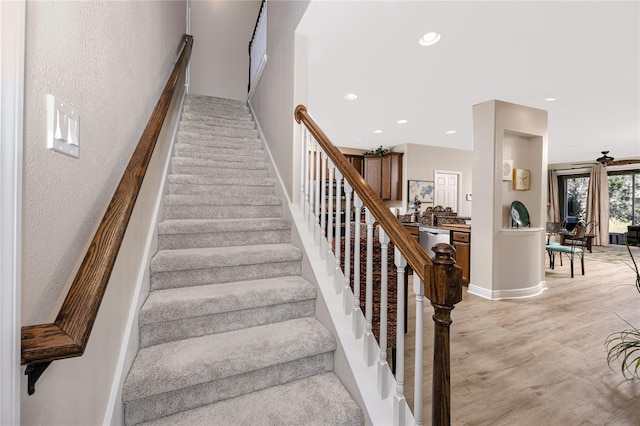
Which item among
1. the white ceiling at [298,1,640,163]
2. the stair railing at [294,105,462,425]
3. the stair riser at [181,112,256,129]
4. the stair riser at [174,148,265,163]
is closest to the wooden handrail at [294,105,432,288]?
the stair railing at [294,105,462,425]

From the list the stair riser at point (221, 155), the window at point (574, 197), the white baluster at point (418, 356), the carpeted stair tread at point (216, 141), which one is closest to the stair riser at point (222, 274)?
the white baluster at point (418, 356)

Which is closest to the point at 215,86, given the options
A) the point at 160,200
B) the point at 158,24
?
the point at 158,24

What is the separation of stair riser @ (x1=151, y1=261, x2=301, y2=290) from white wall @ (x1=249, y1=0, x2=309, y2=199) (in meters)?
0.72

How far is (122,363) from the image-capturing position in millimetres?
1184

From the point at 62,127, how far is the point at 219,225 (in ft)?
4.64

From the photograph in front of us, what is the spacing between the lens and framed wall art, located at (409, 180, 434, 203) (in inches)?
279

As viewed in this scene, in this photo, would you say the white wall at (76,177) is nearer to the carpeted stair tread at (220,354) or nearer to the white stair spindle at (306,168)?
the carpeted stair tread at (220,354)

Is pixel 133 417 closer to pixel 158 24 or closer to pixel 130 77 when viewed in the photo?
pixel 130 77

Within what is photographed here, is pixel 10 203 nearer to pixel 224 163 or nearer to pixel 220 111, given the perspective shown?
pixel 224 163

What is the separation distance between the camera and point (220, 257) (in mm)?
1848

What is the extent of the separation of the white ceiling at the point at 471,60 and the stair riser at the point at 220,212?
1501 mm

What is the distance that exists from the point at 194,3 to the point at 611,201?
1209 centimetres

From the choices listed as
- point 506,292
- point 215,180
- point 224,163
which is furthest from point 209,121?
point 506,292

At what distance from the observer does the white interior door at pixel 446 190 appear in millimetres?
7465
